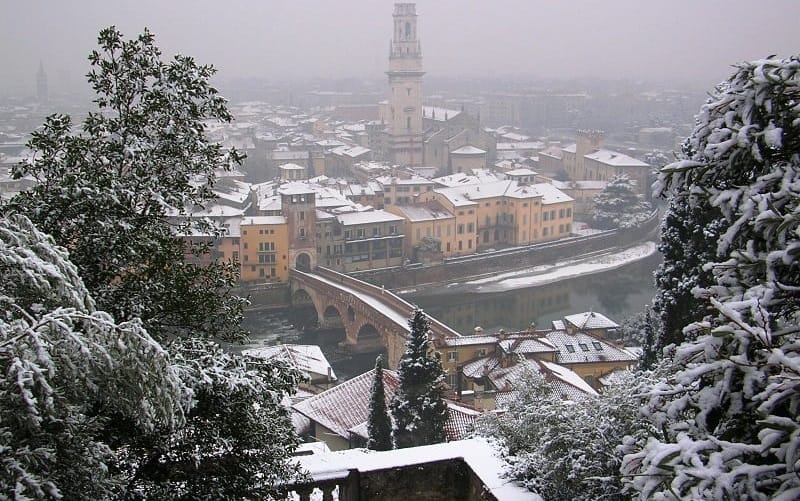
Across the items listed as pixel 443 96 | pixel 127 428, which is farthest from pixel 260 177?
pixel 443 96

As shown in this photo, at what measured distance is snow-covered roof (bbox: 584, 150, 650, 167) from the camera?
1372 inches

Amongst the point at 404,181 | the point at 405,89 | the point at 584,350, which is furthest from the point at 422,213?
the point at 405,89

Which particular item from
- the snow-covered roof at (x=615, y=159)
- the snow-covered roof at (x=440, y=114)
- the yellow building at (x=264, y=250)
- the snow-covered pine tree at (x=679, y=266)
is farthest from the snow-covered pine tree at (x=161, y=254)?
the snow-covered roof at (x=440, y=114)

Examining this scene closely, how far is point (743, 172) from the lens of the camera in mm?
1784

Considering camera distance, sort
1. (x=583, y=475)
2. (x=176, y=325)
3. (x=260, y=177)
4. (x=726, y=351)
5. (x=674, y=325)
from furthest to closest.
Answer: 1. (x=260, y=177)
2. (x=674, y=325)
3. (x=583, y=475)
4. (x=176, y=325)
5. (x=726, y=351)

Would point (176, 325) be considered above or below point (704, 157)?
below

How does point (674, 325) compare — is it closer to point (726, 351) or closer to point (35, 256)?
point (726, 351)

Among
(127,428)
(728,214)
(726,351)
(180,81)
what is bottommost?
(127,428)

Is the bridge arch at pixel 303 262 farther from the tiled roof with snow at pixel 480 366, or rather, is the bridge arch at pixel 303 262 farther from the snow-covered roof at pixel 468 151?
the snow-covered roof at pixel 468 151

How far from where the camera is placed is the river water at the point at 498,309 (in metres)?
19.0

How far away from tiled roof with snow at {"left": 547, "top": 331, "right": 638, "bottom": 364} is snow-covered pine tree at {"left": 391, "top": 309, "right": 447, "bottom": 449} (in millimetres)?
5332

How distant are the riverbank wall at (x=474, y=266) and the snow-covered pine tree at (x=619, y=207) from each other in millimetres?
653

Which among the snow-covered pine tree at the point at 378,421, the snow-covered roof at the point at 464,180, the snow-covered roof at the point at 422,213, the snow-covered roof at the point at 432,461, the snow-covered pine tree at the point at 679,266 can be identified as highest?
the snow-covered pine tree at the point at 679,266

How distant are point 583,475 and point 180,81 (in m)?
2.31
